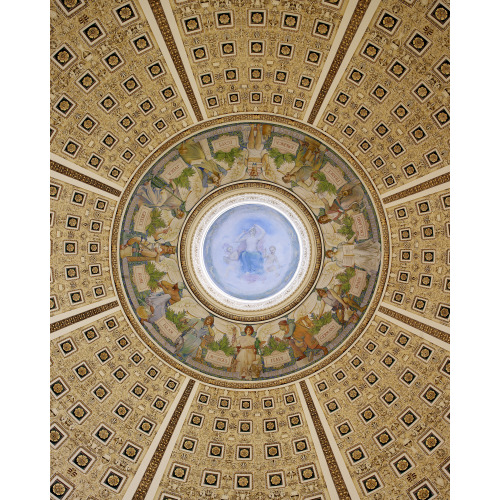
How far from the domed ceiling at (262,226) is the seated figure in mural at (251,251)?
85cm

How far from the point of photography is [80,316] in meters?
19.9

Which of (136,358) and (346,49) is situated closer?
(346,49)

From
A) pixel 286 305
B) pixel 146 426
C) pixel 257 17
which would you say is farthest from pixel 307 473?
pixel 257 17

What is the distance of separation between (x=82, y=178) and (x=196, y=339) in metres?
9.35

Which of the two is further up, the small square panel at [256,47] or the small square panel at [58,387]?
the small square panel at [256,47]

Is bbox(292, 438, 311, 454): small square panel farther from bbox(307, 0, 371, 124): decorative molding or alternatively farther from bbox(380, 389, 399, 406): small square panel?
bbox(307, 0, 371, 124): decorative molding

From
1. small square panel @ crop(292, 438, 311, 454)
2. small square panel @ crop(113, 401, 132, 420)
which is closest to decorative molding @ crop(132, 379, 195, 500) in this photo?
small square panel @ crop(113, 401, 132, 420)

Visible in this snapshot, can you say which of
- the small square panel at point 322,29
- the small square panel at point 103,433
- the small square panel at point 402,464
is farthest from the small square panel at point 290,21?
the small square panel at point 103,433

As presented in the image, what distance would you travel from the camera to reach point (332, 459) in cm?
2052

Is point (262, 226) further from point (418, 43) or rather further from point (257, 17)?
point (418, 43)

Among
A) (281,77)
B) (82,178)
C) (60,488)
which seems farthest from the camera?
(60,488)

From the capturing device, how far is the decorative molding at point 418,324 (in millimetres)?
19297

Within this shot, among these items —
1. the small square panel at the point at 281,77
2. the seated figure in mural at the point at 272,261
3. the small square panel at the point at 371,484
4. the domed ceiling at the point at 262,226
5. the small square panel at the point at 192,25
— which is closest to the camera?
the small square panel at the point at 192,25

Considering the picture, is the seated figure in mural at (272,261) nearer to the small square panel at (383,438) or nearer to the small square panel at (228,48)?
the small square panel at (383,438)
